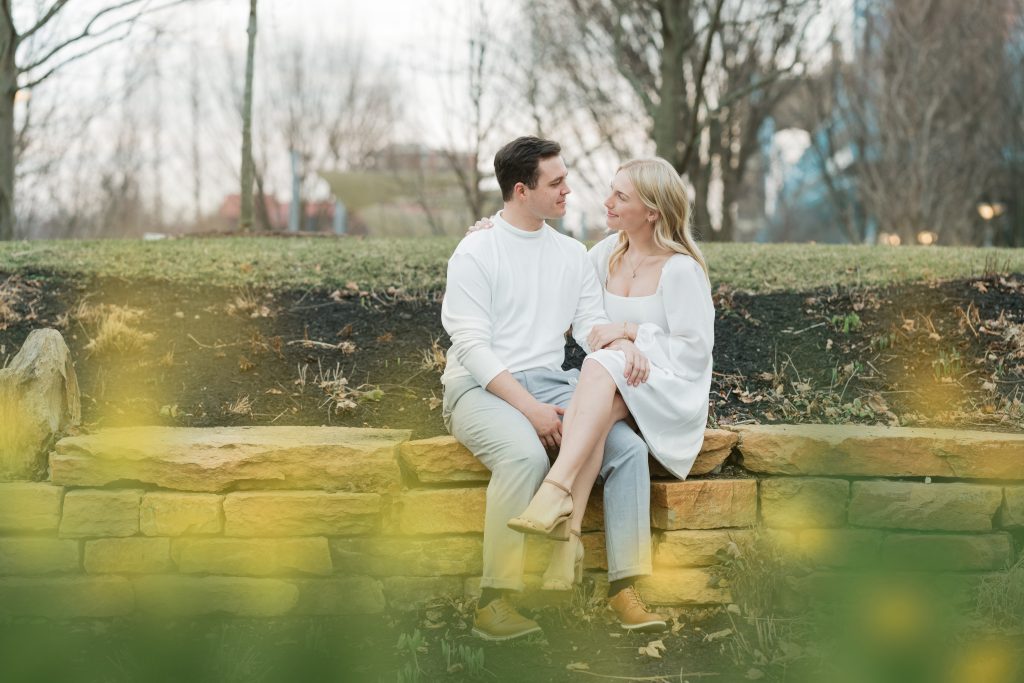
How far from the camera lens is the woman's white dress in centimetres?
341

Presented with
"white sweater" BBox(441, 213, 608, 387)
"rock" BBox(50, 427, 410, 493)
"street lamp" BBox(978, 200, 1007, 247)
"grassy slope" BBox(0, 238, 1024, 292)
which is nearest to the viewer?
"rock" BBox(50, 427, 410, 493)

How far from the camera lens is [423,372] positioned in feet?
14.9

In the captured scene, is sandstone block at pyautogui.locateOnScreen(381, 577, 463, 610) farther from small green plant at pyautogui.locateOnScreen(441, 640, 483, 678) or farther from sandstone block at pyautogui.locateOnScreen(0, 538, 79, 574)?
sandstone block at pyautogui.locateOnScreen(0, 538, 79, 574)

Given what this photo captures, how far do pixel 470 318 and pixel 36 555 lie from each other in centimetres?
177

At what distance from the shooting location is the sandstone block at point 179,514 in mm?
3469

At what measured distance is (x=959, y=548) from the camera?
3.62m

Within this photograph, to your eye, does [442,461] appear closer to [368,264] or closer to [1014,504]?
[1014,504]

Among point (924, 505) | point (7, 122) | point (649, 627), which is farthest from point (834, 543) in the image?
point (7, 122)

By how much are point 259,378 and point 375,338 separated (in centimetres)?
67

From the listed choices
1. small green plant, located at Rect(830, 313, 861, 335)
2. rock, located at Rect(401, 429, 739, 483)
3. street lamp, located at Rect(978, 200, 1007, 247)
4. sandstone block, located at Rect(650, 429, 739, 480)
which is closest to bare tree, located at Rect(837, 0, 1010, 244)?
street lamp, located at Rect(978, 200, 1007, 247)

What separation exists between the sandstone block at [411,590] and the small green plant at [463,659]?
1.21ft

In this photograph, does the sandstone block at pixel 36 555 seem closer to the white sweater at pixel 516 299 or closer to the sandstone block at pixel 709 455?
the white sweater at pixel 516 299

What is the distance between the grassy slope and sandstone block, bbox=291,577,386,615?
2.31m

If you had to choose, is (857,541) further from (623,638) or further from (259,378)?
(259,378)
